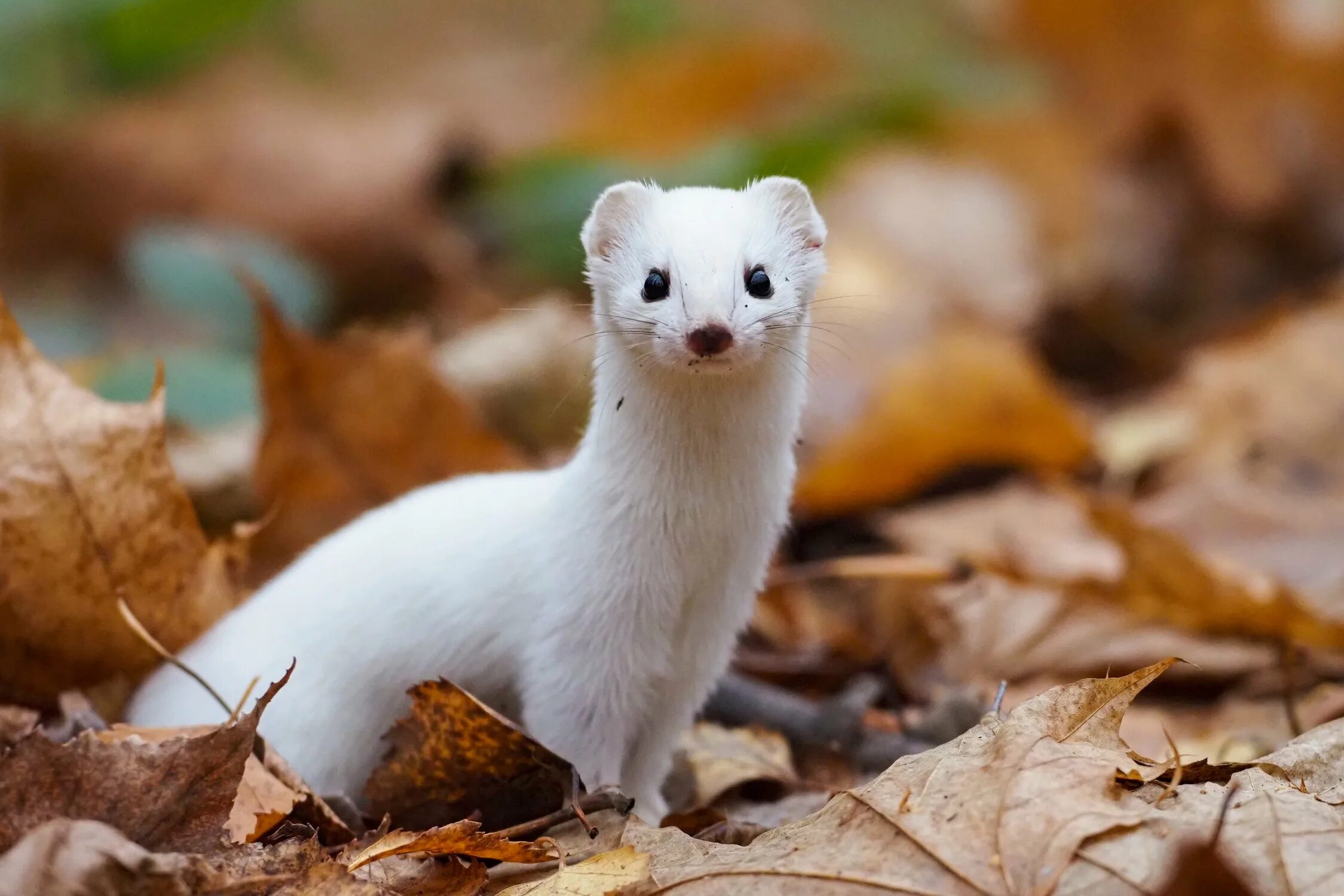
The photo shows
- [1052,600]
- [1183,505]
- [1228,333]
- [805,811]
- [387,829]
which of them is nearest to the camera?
[387,829]

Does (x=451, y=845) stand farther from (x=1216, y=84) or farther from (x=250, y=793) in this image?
(x=1216, y=84)

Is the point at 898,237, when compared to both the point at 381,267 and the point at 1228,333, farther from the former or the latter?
the point at 381,267

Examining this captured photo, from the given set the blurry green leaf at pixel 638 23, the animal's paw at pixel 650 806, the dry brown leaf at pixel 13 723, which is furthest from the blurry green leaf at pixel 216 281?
the blurry green leaf at pixel 638 23

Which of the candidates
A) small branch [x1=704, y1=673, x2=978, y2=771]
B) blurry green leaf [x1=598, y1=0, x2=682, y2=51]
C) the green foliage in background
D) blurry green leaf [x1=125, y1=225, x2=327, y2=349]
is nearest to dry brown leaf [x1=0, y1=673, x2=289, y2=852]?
small branch [x1=704, y1=673, x2=978, y2=771]

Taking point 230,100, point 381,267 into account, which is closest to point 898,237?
point 381,267

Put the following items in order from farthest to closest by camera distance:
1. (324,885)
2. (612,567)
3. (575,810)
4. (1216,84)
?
(1216,84)
(612,567)
(575,810)
(324,885)

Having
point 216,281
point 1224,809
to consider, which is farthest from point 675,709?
point 216,281
